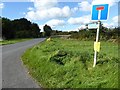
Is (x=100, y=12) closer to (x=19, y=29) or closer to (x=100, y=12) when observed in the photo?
(x=100, y=12)

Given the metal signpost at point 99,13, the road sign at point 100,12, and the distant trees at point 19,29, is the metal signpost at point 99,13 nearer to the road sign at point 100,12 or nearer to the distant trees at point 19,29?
the road sign at point 100,12

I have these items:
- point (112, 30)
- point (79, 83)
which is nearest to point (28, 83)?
point (79, 83)

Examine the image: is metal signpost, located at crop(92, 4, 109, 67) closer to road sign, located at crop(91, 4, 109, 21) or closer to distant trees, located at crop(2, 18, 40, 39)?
road sign, located at crop(91, 4, 109, 21)

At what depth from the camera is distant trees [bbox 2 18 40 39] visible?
271ft

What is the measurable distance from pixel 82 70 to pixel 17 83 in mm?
2521

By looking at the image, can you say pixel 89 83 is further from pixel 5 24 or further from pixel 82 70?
pixel 5 24

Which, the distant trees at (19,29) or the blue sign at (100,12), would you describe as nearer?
the blue sign at (100,12)

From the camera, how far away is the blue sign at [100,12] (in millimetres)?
10578

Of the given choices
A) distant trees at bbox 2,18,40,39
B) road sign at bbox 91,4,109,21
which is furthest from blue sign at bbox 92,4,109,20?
distant trees at bbox 2,18,40,39

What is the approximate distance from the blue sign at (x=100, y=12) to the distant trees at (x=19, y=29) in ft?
229

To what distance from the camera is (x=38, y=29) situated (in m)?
146

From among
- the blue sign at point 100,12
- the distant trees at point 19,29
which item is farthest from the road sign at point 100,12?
the distant trees at point 19,29

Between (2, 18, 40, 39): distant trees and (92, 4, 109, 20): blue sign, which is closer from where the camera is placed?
(92, 4, 109, 20): blue sign

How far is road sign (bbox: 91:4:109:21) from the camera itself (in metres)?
10.6
